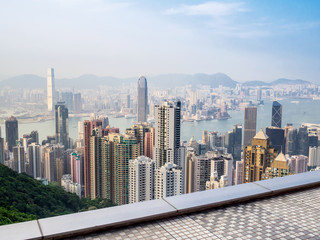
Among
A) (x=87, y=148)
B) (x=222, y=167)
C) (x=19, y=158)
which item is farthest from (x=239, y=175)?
(x=19, y=158)

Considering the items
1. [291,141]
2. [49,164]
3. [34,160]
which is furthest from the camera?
[291,141]

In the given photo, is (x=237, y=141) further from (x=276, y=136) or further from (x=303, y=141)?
(x=303, y=141)

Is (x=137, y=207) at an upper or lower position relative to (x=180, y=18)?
lower

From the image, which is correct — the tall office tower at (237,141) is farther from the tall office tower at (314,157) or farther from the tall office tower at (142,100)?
the tall office tower at (142,100)

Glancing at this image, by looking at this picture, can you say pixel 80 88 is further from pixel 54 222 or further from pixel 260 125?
pixel 54 222

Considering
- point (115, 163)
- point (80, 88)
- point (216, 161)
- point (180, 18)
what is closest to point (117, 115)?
point (80, 88)

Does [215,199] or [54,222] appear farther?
[215,199]

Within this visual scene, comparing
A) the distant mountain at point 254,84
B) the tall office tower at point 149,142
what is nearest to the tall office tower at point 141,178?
the tall office tower at point 149,142
